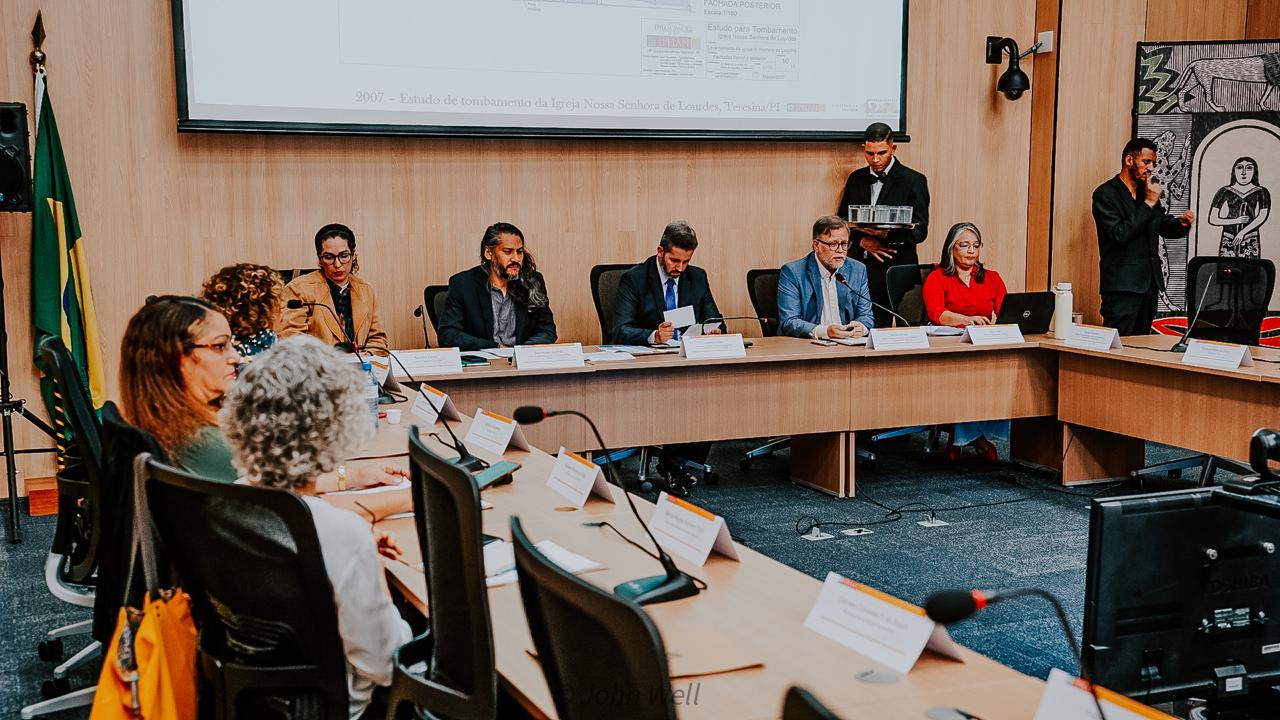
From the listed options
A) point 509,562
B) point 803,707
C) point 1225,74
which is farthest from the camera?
point 1225,74

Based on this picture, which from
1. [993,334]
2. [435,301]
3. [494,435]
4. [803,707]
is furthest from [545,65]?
[803,707]

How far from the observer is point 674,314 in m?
4.78

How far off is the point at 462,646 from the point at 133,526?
88cm

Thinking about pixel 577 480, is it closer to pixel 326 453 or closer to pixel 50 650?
pixel 326 453

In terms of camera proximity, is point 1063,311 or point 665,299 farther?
point 665,299

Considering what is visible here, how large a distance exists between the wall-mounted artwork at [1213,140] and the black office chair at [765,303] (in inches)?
109

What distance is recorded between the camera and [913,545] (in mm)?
4203

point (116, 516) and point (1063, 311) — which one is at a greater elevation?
point (1063, 311)

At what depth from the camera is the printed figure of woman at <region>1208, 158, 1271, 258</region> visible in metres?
6.88

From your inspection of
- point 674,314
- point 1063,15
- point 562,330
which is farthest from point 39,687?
point 1063,15

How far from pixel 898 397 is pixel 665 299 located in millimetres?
1127

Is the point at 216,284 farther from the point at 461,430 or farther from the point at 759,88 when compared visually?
the point at 759,88

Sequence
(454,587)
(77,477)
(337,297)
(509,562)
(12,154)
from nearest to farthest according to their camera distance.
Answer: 1. (454,587)
2. (509,562)
3. (77,477)
4. (12,154)
5. (337,297)

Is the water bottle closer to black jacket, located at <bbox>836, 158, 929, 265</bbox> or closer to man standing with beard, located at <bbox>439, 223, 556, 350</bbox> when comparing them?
black jacket, located at <bbox>836, 158, 929, 265</bbox>
